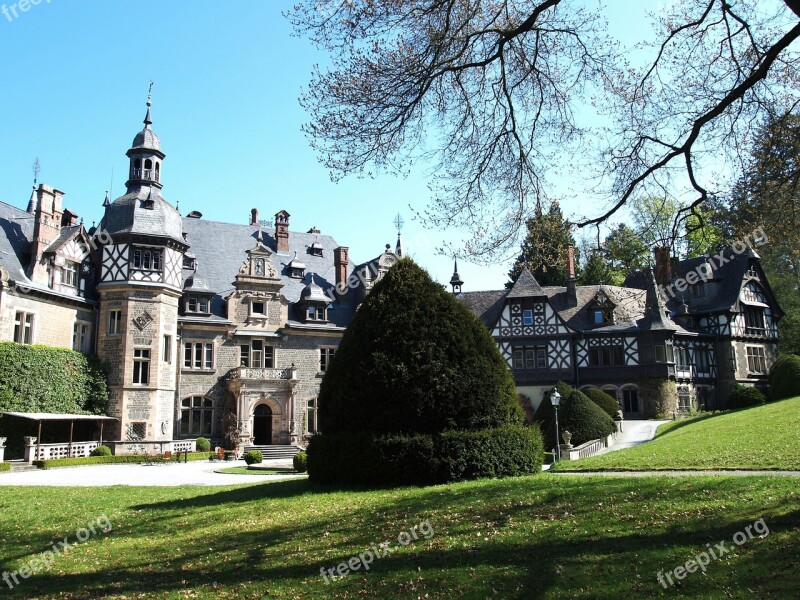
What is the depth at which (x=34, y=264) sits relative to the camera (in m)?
29.5

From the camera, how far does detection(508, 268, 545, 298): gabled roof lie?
42.1m

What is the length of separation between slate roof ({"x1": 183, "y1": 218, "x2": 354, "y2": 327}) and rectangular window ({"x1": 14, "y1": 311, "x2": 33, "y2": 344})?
9.40 metres

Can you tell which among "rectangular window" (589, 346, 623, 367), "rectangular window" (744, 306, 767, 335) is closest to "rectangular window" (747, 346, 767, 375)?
"rectangular window" (744, 306, 767, 335)

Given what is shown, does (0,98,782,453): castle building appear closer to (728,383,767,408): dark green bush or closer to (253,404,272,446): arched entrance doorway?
(253,404,272,446): arched entrance doorway

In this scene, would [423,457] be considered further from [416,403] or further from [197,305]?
[197,305]

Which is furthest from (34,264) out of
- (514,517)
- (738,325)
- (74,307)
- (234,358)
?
(738,325)

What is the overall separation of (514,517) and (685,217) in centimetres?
577

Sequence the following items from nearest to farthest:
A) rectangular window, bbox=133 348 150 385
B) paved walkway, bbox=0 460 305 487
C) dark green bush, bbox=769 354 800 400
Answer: paved walkway, bbox=0 460 305 487 → rectangular window, bbox=133 348 150 385 → dark green bush, bbox=769 354 800 400

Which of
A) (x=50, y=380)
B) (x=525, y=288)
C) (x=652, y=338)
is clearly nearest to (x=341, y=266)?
(x=525, y=288)

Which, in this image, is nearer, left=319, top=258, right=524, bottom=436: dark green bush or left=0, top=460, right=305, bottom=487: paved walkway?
left=319, top=258, right=524, bottom=436: dark green bush

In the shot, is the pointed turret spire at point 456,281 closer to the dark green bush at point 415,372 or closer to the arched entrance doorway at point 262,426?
the arched entrance doorway at point 262,426

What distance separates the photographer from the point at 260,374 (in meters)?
35.9

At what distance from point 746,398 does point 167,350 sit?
3130 cm

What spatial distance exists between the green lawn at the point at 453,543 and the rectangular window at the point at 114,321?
2111 cm
